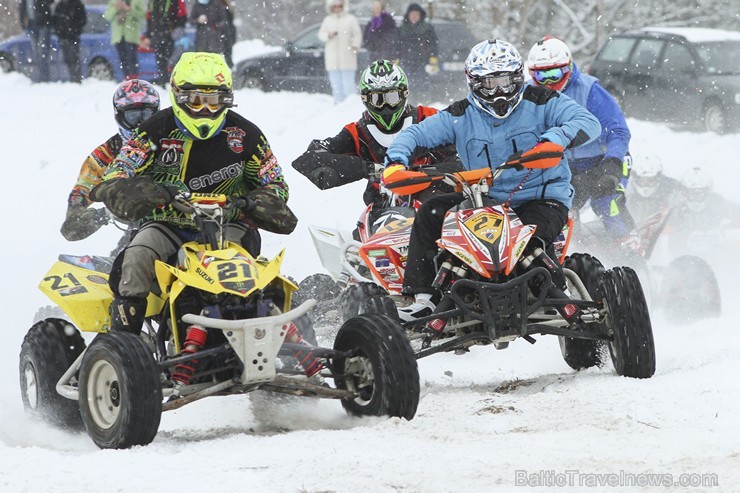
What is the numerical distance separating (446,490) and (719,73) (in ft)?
57.6

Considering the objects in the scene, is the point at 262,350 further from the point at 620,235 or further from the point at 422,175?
the point at 620,235

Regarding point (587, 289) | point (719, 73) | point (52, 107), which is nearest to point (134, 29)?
point (52, 107)

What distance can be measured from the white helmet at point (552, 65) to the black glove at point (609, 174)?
0.75 m

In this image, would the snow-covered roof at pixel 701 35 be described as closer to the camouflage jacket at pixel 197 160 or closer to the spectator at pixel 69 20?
the spectator at pixel 69 20

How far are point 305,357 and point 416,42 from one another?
602 inches

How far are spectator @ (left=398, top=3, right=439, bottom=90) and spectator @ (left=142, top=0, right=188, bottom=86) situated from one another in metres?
3.76

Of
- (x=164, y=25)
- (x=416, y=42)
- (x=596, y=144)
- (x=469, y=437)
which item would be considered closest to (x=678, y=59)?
(x=416, y=42)

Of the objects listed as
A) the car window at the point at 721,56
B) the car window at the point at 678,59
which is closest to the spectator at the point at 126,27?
the car window at the point at 678,59

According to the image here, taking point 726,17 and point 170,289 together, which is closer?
point 170,289

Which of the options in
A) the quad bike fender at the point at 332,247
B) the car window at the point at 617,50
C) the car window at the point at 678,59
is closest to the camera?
the quad bike fender at the point at 332,247

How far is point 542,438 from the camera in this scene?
6156mm

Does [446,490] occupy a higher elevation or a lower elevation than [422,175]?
lower

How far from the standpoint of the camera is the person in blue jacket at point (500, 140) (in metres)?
7.99

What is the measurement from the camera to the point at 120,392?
245 inches
